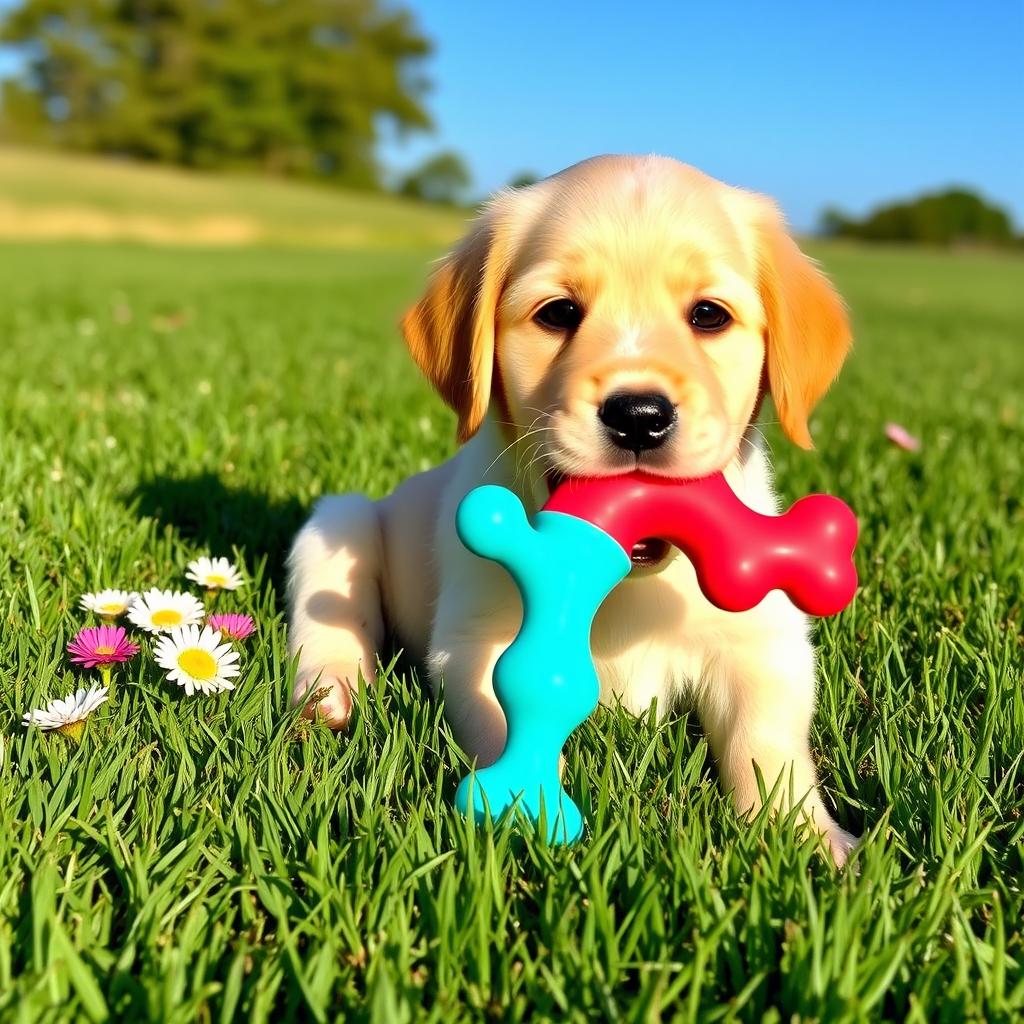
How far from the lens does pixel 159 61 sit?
5794 centimetres

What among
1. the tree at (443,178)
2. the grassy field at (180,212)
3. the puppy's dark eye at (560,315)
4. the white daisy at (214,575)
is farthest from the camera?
the tree at (443,178)

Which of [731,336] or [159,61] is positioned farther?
[159,61]

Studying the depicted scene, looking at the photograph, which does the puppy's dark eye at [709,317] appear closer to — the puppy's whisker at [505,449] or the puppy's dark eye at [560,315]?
the puppy's dark eye at [560,315]

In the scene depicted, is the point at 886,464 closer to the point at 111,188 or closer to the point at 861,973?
the point at 861,973

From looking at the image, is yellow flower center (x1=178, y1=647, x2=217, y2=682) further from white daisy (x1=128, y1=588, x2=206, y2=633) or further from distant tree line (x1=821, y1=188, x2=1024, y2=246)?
distant tree line (x1=821, y1=188, x2=1024, y2=246)

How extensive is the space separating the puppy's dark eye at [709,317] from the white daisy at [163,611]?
1241 mm

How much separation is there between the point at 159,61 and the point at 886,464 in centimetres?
6283

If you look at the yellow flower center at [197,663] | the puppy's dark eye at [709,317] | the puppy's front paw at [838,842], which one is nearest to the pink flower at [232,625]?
the yellow flower center at [197,663]

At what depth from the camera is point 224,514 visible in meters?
3.15

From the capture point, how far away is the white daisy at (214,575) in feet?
8.41

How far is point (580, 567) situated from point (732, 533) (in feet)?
0.98

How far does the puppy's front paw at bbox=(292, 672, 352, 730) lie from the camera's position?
6.81ft

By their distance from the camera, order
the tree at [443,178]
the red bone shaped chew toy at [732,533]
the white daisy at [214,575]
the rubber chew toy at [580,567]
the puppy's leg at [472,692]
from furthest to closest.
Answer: the tree at [443,178] < the white daisy at [214,575] < the puppy's leg at [472,692] < the red bone shaped chew toy at [732,533] < the rubber chew toy at [580,567]

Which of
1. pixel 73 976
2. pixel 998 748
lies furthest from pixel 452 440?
pixel 73 976
